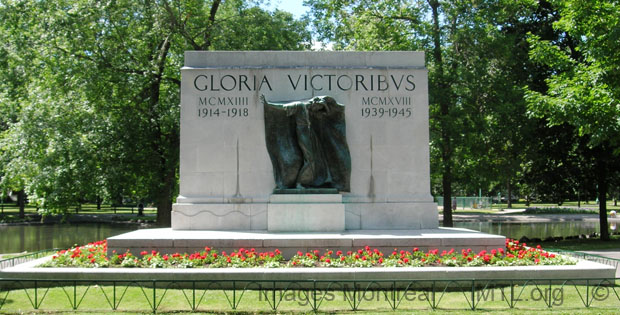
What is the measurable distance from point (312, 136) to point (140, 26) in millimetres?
12532

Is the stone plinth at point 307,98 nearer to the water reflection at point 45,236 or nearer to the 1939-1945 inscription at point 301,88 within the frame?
the 1939-1945 inscription at point 301,88

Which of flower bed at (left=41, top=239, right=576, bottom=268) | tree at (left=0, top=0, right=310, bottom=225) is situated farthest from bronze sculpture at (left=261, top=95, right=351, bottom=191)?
tree at (left=0, top=0, right=310, bottom=225)

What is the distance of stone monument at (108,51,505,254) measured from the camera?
1402cm

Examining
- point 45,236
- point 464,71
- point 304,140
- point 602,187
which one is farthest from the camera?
point 45,236

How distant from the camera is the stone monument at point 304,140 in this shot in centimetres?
1402

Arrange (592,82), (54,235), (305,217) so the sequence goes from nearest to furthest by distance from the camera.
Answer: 1. (305,217)
2. (592,82)
3. (54,235)

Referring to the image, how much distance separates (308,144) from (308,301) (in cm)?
558

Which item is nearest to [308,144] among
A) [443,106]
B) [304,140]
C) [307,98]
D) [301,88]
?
[304,140]

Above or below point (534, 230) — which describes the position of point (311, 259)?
above

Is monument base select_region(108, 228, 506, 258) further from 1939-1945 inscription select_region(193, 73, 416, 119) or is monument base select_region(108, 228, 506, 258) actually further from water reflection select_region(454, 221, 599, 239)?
water reflection select_region(454, 221, 599, 239)

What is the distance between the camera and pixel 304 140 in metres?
13.8

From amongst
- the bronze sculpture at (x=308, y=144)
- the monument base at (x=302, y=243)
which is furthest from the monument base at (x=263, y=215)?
the monument base at (x=302, y=243)

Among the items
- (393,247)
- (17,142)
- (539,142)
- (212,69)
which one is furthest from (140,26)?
(539,142)

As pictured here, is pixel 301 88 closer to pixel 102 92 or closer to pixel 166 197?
pixel 102 92
